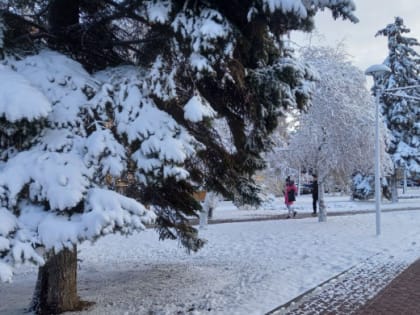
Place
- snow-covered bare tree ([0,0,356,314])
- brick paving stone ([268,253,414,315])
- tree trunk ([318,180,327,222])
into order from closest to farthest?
snow-covered bare tree ([0,0,356,314]) → brick paving stone ([268,253,414,315]) → tree trunk ([318,180,327,222])

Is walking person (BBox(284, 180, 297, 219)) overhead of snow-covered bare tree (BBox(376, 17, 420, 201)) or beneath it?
beneath

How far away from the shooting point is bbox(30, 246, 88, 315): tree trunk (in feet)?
22.0

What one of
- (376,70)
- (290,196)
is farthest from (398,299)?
(290,196)

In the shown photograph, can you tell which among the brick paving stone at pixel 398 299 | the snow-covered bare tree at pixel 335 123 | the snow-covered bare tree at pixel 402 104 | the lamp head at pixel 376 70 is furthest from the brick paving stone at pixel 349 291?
the snow-covered bare tree at pixel 402 104

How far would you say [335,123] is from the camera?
667 inches

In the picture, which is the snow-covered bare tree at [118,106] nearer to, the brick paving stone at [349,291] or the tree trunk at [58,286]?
A: the tree trunk at [58,286]

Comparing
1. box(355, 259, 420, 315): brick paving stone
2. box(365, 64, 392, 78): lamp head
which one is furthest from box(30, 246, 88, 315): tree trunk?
box(365, 64, 392, 78): lamp head

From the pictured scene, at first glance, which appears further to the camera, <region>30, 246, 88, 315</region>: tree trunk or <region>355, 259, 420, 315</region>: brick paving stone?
<region>30, 246, 88, 315</region>: tree trunk

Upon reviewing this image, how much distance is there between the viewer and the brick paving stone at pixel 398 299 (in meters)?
6.48

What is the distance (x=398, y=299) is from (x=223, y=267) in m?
3.82

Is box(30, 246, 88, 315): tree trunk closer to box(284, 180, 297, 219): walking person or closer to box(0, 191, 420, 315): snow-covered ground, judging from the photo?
box(0, 191, 420, 315): snow-covered ground

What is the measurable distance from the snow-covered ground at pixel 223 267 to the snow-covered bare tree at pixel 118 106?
3.76ft

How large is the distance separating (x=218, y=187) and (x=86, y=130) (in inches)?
123

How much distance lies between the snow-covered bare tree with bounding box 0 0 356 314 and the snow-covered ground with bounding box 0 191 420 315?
3.76 feet
